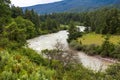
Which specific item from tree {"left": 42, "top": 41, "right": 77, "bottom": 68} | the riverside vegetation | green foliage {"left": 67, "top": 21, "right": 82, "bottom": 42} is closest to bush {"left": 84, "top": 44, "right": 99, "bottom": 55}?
the riverside vegetation

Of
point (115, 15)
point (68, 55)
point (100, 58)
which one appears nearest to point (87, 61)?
point (100, 58)

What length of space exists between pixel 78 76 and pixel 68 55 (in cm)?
1046

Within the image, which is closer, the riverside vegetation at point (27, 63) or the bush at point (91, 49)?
the riverside vegetation at point (27, 63)

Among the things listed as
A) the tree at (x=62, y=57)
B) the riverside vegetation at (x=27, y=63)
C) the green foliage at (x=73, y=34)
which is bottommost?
the green foliage at (x=73, y=34)

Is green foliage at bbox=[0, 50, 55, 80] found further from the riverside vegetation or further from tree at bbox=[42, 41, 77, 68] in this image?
tree at bbox=[42, 41, 77, 68]

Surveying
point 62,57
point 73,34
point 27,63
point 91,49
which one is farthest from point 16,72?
point 73,34

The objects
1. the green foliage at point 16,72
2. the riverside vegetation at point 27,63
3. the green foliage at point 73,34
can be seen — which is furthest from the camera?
the green foliage at point 73,34

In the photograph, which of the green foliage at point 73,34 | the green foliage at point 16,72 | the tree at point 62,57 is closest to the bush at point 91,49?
the green foliage at point 73,34

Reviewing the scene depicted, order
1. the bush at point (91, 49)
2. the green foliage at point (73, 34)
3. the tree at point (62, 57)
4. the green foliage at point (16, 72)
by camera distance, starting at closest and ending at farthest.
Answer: the green foliage at point (16, 72) → the tree at point (62, 57) → the bush at point (91, 49) → the green foliage at point (73, 34)

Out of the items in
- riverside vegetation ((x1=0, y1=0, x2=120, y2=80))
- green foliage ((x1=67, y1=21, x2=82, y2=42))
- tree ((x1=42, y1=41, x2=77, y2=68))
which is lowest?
green foliage ((x1=67, y1=21, x2=82, y2=42))

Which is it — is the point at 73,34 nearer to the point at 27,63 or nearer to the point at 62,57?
the point at 62,57

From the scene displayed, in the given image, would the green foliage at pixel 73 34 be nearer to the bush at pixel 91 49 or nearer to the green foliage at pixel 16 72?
the bush at pixel 91 49

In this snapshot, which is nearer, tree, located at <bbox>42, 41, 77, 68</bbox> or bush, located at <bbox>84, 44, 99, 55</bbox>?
tree, located at <bbox>42, 41, 77, 68</bbox>

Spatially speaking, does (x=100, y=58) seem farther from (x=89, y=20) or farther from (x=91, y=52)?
(x=89, y=20)
